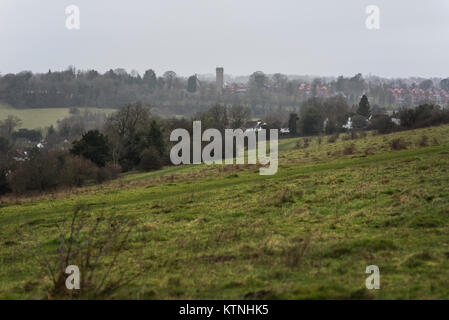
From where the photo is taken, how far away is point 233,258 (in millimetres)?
10555

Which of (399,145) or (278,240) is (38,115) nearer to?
(399,145)

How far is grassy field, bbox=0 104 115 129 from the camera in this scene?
13175 cm

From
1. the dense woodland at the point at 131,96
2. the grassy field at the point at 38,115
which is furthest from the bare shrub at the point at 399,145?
the dense woodland at the point at 131,96

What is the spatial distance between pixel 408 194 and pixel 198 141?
158 ft

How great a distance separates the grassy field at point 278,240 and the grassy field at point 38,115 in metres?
118

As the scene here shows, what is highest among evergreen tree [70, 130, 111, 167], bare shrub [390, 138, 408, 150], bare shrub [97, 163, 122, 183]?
bare shrub [390, 138, 408, 150]

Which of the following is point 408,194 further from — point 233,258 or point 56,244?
point 56,244

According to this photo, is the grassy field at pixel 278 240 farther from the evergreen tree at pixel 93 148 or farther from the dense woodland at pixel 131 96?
the dense woodland at pixel 131 96

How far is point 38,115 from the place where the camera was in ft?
462

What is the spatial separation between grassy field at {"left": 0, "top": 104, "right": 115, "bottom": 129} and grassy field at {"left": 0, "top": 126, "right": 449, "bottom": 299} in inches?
4655

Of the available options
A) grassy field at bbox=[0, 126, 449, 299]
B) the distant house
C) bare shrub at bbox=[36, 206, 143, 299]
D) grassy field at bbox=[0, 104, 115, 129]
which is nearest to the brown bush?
grassy field at bbox=[0, 126, 449, 299]

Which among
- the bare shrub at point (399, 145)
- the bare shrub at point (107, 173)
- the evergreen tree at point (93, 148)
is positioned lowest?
the bare shrub at point (107, 173)

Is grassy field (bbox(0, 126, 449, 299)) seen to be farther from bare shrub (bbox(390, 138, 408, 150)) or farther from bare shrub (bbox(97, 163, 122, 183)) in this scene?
bare shrub (bbox(97, 163, 122, 183))

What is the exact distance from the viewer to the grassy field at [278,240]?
8.59 meters
